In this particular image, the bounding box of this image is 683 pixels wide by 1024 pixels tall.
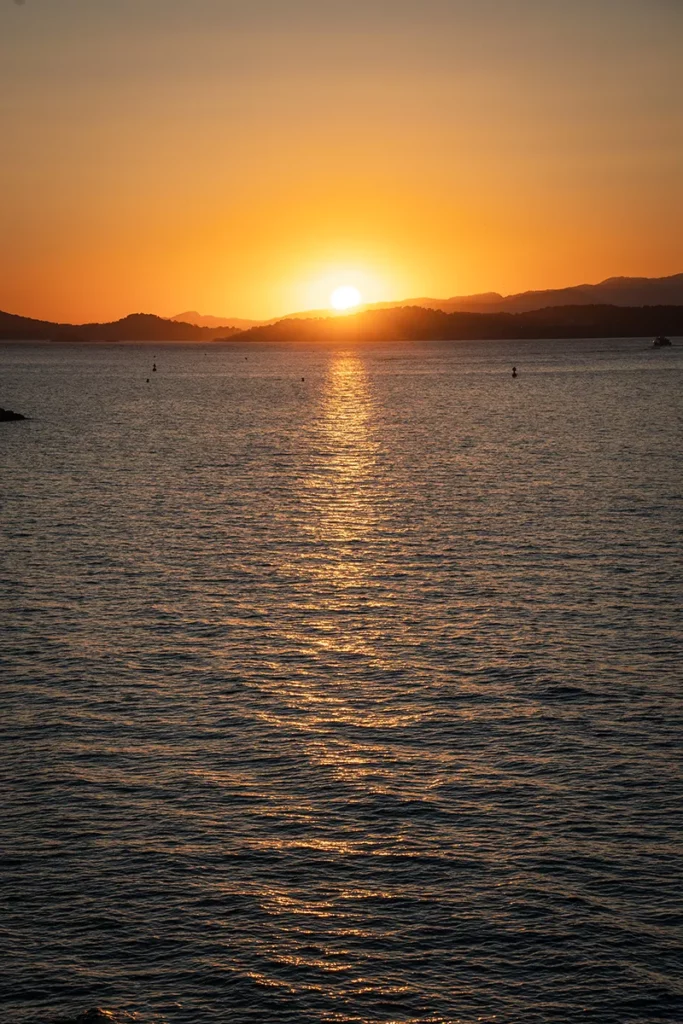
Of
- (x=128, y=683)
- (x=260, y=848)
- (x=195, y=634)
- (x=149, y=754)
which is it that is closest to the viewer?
(x=260, y=848)

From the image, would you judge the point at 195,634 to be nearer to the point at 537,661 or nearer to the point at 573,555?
the point at 537,661

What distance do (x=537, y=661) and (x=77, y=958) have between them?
73.3 feet

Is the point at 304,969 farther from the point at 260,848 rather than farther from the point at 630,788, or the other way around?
the point at 630,788

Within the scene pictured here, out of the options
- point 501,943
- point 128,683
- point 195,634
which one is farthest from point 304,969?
point 195,634

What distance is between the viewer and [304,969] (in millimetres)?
22219

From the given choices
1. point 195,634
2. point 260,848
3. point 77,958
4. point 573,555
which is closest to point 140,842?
point 260,848

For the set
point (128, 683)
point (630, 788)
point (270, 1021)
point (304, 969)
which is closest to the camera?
point (270, 1021)

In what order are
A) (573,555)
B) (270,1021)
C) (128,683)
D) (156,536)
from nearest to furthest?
1. (270,1021)
2. (128,683)
3. (573,555)
4. (156,536)

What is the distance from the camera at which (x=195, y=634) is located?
4525 cm

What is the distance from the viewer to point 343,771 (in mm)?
31359

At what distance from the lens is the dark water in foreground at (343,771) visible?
22.1m

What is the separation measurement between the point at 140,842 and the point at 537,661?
18.3 metres

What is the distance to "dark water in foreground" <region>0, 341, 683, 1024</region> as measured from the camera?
72.6ft

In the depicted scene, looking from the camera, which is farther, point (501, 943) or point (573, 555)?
point (573, 555)
